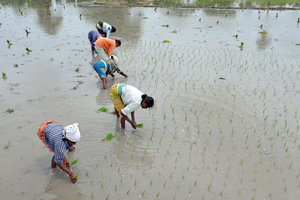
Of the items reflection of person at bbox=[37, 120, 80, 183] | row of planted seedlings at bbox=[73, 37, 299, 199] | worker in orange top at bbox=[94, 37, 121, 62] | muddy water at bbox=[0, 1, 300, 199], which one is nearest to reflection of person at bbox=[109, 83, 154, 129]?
muddy water at bbox=[0, 1, 300, 199]

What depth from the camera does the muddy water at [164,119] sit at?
123 inches

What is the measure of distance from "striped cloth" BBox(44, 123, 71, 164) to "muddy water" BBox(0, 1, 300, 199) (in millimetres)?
505

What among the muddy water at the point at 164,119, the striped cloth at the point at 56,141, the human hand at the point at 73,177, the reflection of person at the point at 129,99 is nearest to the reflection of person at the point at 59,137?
the striped cloth at the point at 56,141

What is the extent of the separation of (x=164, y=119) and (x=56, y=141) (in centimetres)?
220

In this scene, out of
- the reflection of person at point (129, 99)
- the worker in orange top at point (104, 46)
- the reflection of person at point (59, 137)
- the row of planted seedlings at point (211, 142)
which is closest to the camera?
the reflection of person at point (59, 137)

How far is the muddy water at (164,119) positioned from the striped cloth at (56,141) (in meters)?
0.51

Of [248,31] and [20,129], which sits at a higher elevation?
[248,31]

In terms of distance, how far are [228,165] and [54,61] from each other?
581cm

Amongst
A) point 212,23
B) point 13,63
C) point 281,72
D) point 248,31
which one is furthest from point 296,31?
point 13,63

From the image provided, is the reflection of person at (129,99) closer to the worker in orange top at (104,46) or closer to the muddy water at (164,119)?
the muddy water at (164,119)

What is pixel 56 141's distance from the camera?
2.79 m

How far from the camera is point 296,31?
37.0 feet

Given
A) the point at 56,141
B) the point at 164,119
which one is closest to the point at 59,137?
the point at 56,141

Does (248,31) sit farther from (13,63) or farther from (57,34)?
(13,63)
